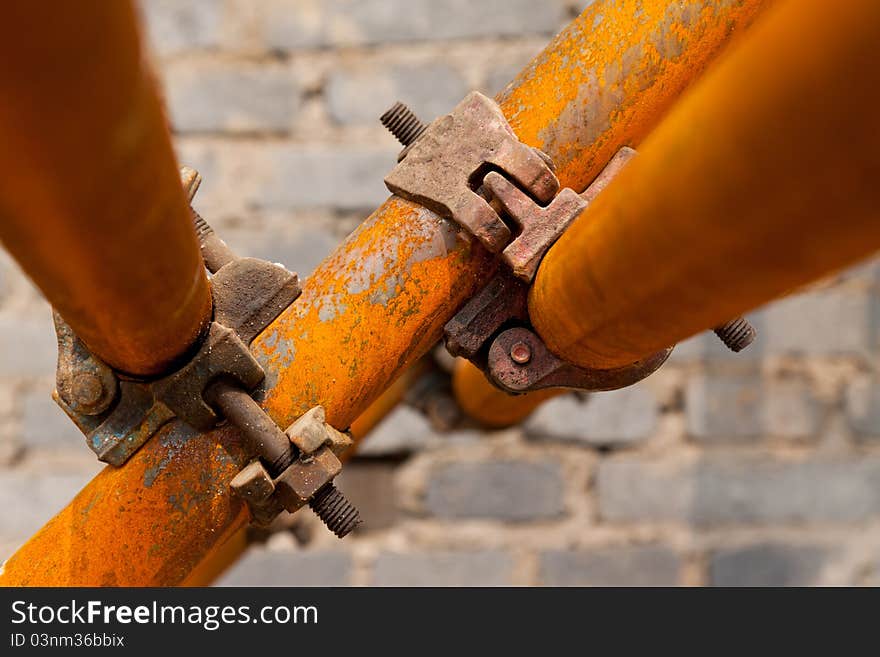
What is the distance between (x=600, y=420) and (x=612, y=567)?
9.8 inches

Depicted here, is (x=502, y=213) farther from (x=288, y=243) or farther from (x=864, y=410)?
(x=864, y=410)

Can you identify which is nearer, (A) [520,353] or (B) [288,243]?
(A) [520,353]

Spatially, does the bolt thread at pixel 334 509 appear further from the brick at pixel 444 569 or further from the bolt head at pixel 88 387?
the brick at pixel 444 569

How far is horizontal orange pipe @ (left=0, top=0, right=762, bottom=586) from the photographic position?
0.55m

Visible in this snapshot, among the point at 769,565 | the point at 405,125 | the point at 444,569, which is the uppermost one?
the point at 405,125

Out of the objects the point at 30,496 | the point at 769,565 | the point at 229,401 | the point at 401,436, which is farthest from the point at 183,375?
the point at 769,565

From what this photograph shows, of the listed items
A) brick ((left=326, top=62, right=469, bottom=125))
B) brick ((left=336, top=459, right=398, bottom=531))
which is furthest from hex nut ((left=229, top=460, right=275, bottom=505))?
brick ((left=326, top=62, right=469, bottom=125))

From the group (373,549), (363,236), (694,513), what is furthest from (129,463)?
(694,513)

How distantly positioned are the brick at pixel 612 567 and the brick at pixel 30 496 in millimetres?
798

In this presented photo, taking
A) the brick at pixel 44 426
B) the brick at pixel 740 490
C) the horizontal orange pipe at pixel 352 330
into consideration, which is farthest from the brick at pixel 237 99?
the horizontal orange pipe at pixel 352 330

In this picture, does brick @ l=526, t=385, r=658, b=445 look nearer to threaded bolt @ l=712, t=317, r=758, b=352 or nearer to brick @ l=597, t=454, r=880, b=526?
brick @ l=597, t=454, r=880, b=526

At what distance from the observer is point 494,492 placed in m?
1.67

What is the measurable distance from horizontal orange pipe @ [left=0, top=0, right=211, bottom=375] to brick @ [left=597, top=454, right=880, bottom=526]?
1.34m
